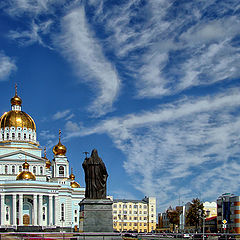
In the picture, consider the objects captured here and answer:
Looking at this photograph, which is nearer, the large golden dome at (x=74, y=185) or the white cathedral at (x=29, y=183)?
the white cathedral at (x=29, y=183)

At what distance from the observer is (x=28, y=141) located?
291ft

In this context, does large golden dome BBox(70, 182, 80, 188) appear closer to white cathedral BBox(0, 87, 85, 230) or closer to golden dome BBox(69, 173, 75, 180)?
white cathedral BBox(0, 87, 85, 230)

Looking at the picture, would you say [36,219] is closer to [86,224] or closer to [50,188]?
[50,188]

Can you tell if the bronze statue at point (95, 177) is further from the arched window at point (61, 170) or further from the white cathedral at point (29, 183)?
the arched window at point (61, 170)

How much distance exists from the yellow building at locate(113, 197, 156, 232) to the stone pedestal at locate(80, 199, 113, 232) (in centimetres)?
10100

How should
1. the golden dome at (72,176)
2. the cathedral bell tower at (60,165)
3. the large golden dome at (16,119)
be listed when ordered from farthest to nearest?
Result: 1. the golden dome at (72,176)
2. the cathedral bell tower at (60,165)
3. the large golden dome at (16,119)

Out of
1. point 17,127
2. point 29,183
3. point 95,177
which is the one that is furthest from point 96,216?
point 17,127

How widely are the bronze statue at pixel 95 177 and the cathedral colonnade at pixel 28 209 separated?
177 feet

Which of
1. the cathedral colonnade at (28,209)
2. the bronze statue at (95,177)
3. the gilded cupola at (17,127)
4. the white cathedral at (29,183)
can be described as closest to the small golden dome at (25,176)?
the white cathedral at (29,183)

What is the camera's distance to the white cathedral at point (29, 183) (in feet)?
261

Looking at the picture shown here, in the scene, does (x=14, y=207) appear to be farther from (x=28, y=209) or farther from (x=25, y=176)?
(x=25, y=176)

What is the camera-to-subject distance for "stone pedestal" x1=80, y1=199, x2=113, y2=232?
26.3 m

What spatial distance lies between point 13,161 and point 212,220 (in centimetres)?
4326

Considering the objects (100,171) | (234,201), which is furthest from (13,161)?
(100,171)
